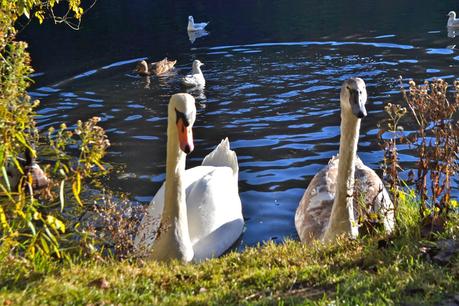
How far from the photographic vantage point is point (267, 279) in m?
4.90

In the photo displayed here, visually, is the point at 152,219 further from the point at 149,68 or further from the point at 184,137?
the point at 149,68

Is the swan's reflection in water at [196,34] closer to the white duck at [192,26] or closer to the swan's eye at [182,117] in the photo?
the white duck at [192,26]

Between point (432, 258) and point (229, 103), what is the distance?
10781 mm

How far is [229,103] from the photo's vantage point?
15.5 meters

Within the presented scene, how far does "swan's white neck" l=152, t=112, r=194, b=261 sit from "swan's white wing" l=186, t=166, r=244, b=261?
1.35ft

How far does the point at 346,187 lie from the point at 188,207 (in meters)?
2.09

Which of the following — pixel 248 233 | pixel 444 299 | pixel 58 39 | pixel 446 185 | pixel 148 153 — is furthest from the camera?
pixel 58 39

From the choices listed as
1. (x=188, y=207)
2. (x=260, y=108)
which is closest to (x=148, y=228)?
(x=188, y=207)

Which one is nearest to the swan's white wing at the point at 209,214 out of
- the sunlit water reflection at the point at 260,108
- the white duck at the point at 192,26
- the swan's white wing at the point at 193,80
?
the sunlit water reflection at the point at 260,108

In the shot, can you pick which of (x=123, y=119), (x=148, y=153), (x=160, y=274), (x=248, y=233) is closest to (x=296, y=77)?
(x=123, y=119)

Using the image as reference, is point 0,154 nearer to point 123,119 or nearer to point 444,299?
point 444,299

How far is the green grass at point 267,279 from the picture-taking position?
14.0ft

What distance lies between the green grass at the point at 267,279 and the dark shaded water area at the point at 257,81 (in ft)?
11.0

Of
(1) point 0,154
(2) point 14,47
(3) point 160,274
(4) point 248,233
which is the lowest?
(4) point 248,233
